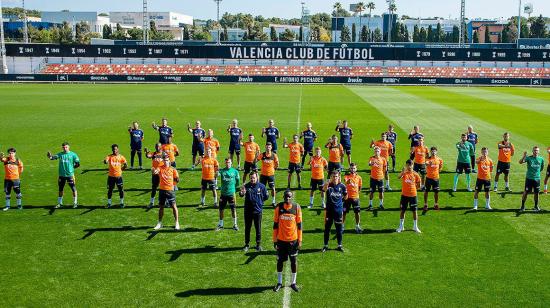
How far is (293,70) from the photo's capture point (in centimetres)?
8544

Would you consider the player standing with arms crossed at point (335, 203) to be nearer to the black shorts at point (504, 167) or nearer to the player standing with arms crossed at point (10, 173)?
the black shorts at point (504, 167)

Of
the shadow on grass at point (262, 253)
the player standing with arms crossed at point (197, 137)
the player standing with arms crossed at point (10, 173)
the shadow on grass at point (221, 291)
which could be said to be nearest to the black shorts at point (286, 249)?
the shadow on grass at point (221, 291)

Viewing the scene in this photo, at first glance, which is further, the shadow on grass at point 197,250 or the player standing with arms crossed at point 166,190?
the player standing with arms crossed at point 166,190

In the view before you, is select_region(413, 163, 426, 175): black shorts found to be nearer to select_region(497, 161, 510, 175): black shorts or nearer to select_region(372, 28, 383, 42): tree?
select_region(497, 161, 510, 175): black shorts

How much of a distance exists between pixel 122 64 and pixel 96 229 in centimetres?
7342

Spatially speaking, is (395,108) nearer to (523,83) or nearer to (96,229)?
(96,229)

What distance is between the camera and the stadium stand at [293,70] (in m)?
81.8

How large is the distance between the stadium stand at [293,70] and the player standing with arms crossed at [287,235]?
238ft

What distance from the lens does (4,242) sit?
1293cm

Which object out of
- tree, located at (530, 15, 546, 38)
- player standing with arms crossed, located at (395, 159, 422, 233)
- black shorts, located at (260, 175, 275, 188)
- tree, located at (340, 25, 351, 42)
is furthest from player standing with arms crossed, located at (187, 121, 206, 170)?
tree, located at (340, 25, 351, 42)

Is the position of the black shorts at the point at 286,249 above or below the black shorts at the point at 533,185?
below

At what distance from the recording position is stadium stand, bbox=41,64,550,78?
81.8 m

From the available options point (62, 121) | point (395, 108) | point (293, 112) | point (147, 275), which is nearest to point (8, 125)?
point (62, 121)

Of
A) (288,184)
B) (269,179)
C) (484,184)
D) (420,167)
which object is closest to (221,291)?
(269,179)
